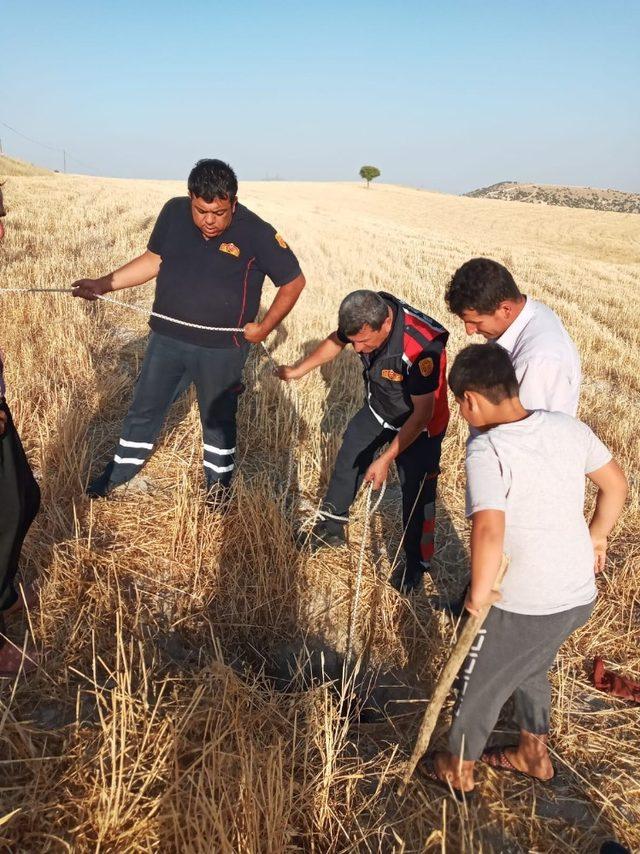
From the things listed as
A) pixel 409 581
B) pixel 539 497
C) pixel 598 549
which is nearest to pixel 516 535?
pixel 539 497

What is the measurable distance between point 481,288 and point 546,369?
46cm

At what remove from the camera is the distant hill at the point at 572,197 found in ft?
252

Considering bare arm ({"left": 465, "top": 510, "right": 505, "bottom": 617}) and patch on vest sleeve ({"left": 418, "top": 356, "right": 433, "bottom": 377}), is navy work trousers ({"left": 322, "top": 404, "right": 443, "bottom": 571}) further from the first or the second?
bare arm ({"left": 465, "top": 510, "right": 505, "bottom": 617})

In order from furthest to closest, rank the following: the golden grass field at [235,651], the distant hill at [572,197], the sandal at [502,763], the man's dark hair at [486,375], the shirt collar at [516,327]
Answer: the distant hill at [572,197] < the shirt collar at [516,327] < the sandal at [502,763] < the man's dark hair at [486,375] < the golden grass field at [235,651]

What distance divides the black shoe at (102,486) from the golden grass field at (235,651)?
75mm

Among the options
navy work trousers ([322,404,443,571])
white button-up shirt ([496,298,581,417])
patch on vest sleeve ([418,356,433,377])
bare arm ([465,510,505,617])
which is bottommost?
navy work trousers ([322,404,443,571])

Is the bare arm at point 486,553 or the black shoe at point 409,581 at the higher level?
the bare arm at point 486,553

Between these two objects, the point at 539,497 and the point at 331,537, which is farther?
the point at 331,537

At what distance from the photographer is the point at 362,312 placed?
3080mm

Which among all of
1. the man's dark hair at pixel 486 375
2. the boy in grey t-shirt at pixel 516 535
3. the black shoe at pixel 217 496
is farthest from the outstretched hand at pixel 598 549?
the black shoe at pixel 217 496

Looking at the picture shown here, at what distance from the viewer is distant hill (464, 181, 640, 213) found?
76.7 meters

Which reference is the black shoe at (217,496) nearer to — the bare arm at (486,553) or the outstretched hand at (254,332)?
the outstretched hand at (254,332)

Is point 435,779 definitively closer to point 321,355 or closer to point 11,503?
point 11,503

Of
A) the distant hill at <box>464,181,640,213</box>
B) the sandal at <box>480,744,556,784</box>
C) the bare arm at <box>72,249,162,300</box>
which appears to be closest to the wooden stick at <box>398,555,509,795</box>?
the sandal at <box>480,744,556,784</box>
